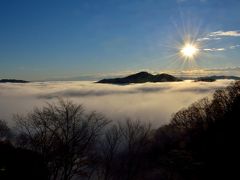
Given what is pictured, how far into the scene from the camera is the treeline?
3734cm

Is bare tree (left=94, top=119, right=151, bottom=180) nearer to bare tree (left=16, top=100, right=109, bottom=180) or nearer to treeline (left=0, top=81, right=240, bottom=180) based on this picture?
treeline (left=0, top=81, right=240, bottom=180)

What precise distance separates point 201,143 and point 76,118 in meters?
37.1

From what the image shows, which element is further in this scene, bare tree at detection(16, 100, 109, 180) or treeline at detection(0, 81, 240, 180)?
treeline at detection(0, 81, 240, 180)

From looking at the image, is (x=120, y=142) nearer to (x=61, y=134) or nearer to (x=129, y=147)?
(x=129, y=147)

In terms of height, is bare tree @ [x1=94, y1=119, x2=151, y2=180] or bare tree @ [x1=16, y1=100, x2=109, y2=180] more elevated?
bare tree @ [x1=16, y1=100, x2=109, y2=180]

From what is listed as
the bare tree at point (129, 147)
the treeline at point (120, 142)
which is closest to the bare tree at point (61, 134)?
the treeline at point (120, 142)

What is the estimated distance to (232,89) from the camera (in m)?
78.9

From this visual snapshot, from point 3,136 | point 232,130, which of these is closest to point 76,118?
point 232,130

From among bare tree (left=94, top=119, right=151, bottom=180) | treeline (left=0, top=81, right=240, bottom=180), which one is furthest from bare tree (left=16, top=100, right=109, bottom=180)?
bare tree (left=94, top=119, right=151, bottom=180)

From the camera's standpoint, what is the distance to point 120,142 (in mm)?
65812

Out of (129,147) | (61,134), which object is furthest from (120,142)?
(61,134)

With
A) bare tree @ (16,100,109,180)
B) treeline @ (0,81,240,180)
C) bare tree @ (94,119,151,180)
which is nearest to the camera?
bare tree @ (16,100,109,180)

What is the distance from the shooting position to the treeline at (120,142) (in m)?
37.3

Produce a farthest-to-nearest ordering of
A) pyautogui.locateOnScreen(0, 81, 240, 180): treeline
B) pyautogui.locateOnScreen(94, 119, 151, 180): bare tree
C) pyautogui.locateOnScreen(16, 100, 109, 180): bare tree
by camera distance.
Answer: pyautogui.locateOnScreen(94, 119, 151, 180): bare tree, pyautogui.locateOnScreen(0, 81, 240, 180): treeline, pyautogui.locateOnScreen(16, 100, 109, 180): bare tree
